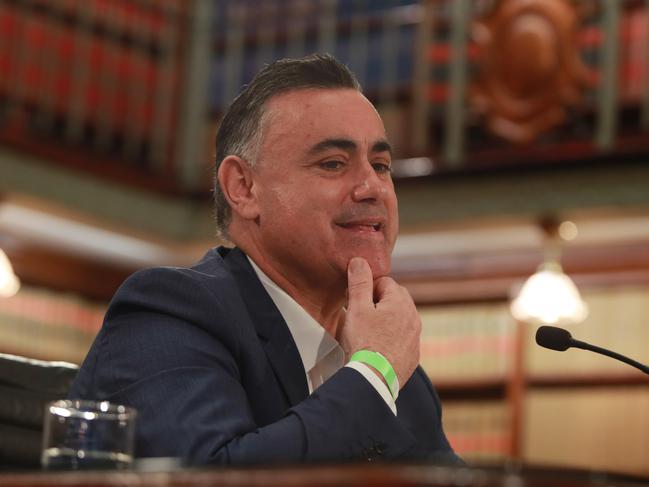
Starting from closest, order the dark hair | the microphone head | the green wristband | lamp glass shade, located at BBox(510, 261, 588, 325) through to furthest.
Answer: the green wristband → the microphone head → the dark hair → lamp glass shade, located at BBox(510, 261, 588, 325)

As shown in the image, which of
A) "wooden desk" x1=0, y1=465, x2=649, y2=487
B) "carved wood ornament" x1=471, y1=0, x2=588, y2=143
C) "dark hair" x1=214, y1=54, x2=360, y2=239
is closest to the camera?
"wooden desk" x1=0, y1=465, x2=649, y2=487

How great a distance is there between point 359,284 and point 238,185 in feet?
1.04

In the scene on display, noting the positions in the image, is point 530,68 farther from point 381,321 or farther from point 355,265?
point 381,321

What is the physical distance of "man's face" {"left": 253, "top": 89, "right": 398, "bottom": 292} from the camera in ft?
7.07

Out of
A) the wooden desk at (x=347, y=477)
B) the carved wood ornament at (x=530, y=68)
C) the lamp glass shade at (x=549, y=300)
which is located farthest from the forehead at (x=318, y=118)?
the carved wood ornament at (x=530, y=68)

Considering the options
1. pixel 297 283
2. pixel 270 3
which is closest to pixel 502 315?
pixel 270 3

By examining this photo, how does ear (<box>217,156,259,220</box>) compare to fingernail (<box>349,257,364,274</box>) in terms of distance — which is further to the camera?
ear (<box>217,156,259,220</box>)

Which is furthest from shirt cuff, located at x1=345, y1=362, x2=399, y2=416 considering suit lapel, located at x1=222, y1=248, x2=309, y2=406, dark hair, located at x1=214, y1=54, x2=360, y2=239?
dark hair, located at x1=214, y1=54, x2=360, y2=239

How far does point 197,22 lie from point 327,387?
234 inches

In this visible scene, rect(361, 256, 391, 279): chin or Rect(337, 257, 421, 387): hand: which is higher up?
Rect(361, 256, 391, 279): chin

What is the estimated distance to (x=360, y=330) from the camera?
1979 millimetres

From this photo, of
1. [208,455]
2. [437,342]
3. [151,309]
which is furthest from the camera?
[437,342]

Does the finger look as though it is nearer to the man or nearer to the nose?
the man

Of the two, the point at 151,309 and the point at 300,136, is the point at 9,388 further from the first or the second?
the point at 300,136
